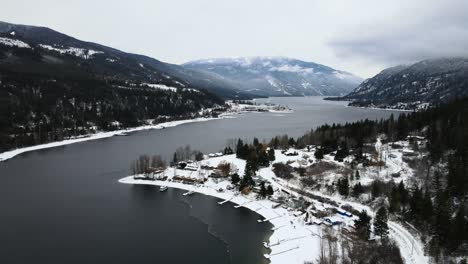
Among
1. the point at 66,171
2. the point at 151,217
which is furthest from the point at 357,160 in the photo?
the point at 66,171

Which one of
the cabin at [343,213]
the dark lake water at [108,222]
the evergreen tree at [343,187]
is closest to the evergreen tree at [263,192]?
the dark lake water at [108,222]

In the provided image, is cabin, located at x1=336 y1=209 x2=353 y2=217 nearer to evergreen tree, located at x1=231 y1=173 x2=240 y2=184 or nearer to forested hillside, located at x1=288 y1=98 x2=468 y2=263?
forested hillside, located at x1=288 y1=98 x2=468 y2=263

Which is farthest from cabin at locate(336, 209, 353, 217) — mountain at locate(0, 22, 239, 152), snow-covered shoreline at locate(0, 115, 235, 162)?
mountain at locate(0, 22, 239, 152)

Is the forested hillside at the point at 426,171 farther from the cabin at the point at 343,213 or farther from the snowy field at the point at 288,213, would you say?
the cabin at the point at 343,213

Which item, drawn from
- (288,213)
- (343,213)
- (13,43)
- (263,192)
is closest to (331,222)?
(343,213)

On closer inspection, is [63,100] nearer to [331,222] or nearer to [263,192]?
[263,192]

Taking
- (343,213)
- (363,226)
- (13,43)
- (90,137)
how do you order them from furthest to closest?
(13,43)
(90,137)
(343,213)
(363,226)

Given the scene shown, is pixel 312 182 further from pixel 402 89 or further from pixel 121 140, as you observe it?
pixel 402 89

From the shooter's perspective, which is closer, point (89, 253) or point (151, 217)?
point (89, 253)
